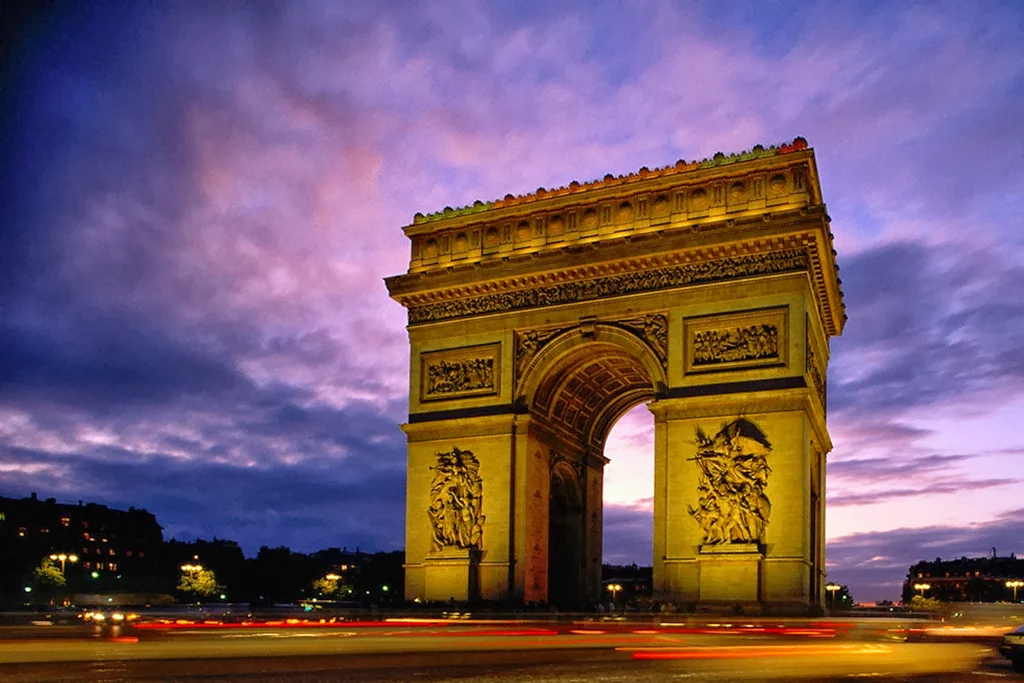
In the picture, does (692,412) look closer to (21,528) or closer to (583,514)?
(583,514)

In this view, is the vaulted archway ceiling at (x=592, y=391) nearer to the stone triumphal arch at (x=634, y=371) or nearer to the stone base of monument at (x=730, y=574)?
the stone triumphal arch at (x=634, y=371)

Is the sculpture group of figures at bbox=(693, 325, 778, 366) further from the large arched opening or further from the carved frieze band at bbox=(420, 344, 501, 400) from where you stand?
the carved frieze band at bbox=(420, 344, 501, 400)

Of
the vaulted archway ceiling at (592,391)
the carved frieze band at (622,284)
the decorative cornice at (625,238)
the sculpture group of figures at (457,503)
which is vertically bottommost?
the sculpture group of figures at (457,503)

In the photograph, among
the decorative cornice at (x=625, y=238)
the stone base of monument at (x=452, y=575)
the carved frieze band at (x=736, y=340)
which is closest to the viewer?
the carved frieze band at (x=736, y=340)

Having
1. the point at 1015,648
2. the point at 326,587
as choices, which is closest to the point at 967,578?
the point at 326,587

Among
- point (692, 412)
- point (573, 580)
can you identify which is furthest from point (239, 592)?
point (692, 412)

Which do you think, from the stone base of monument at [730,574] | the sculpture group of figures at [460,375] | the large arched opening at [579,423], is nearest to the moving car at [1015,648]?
the stone base of monument at [730,574]

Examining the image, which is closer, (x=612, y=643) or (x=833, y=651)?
(x=833, y=651)
